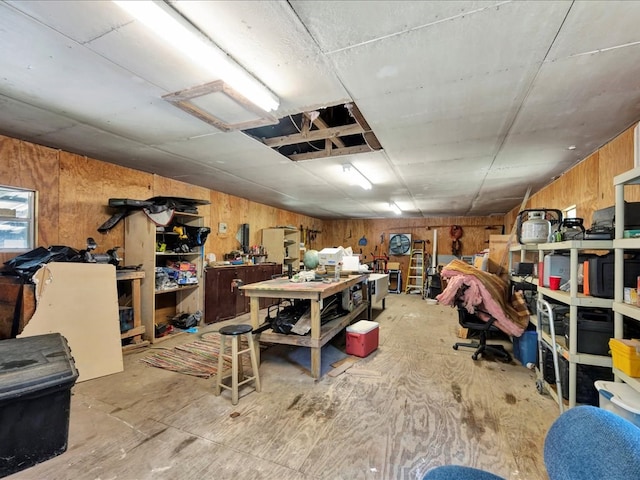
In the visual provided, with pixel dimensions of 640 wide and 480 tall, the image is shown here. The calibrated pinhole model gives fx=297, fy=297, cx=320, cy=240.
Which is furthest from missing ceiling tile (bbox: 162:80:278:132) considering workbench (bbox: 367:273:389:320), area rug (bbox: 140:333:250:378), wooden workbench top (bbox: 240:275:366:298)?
workbench (bbox: 367:273:389:320)

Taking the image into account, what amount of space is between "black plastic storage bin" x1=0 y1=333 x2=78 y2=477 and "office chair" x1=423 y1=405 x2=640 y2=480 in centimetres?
206

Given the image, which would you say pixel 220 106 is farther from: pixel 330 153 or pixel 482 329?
pixel 482 329

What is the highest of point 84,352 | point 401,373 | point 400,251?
point 400,251

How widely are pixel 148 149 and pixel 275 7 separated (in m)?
2.59

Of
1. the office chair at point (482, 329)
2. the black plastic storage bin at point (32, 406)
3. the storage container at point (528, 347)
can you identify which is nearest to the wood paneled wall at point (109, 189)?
the storage container at point (528, 347)

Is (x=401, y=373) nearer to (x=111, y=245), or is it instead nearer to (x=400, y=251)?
(x=111, y=245)

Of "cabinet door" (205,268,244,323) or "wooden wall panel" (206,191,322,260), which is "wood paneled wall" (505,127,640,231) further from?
"wooden wall panel" (206,191,322,260)

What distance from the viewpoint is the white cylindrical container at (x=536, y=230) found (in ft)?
9.42

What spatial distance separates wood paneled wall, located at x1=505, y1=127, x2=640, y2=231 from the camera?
258 centimetres

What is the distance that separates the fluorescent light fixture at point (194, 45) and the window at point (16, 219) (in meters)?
2.82

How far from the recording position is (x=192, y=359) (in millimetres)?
3379

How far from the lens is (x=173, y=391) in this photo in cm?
264

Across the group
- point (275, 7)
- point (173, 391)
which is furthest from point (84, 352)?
point (275, 7)

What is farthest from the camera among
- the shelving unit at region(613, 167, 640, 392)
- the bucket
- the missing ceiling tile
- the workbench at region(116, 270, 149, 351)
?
the workbench at region(116, 270, 149, 351)
